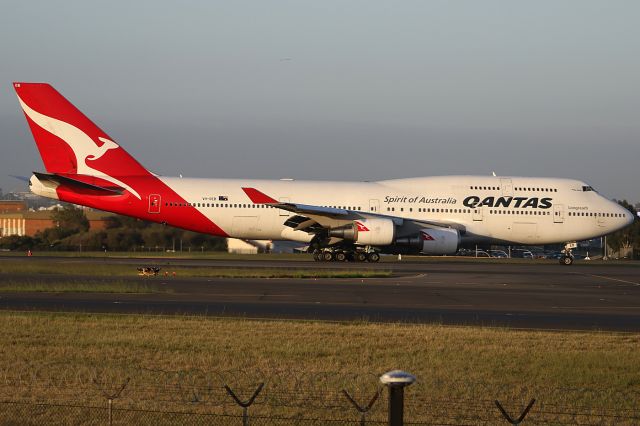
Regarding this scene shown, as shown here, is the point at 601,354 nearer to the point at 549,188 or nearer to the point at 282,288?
the point at 282,288

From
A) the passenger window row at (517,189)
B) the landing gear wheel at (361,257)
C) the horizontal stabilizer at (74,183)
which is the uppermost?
the passenger window row at (517,189)

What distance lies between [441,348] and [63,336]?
5783 mm

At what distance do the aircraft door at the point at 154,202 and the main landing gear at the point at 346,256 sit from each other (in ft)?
23.9

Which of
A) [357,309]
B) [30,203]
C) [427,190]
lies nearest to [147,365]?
[357,309]

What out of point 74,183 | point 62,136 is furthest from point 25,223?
point 74,183

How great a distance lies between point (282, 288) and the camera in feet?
83.6

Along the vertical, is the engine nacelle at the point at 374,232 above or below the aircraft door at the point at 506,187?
below

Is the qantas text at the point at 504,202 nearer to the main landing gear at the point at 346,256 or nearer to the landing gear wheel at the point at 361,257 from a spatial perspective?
the main landing gear at the point at 346,256

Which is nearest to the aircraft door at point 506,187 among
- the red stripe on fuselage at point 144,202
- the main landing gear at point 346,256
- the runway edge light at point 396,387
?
the main landing gear at point 346,256

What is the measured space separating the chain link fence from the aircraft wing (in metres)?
28.3

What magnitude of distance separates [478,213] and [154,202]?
14.4m

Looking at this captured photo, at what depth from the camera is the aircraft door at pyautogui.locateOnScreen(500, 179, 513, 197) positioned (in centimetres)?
4381

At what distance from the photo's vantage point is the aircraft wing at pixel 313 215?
40.1 meters

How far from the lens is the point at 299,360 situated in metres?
13.0
